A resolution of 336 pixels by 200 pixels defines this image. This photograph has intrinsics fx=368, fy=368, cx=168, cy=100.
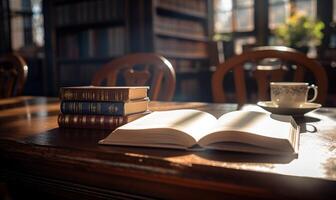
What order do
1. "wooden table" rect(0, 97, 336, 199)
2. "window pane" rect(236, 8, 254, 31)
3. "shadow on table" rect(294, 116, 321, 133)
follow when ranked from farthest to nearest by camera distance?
"window pane" rect(236, 8, 254, 31) < "shadow on table" rect(294, 116, 321, 133) < "wooden table" rect(0, 97, 336, 199)

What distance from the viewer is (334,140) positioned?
2.18 ft

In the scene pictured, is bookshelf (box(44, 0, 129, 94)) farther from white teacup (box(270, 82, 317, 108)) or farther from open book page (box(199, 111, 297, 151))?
open book page (box(199, 111, 297, 151))

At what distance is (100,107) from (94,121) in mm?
37

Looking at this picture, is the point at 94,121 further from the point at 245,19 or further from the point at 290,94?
the point at 245,19

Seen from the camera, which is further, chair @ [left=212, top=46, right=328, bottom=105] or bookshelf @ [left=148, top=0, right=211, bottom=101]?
bookshelf @ [left=148, top=0, right=211, bottom=101]

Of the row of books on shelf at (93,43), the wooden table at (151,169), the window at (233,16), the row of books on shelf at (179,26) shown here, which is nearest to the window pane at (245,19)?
the window at (233,16)

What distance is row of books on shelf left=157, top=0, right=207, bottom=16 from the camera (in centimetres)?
341

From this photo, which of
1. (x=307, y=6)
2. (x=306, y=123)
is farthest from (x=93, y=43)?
(x=307, y=6)

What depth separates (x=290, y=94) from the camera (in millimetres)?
894

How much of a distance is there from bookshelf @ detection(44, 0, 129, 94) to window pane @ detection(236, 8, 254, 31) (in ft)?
8.63

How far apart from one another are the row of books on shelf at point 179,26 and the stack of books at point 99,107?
8.08ft

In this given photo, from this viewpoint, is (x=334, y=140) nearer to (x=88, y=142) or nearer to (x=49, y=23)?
(x=88, y=142)

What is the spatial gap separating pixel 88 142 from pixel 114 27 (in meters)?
2.69

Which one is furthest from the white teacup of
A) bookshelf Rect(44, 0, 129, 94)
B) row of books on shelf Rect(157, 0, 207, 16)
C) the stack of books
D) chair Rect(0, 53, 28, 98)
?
row of books on shelf Rect(157, 0, 207, 16)
